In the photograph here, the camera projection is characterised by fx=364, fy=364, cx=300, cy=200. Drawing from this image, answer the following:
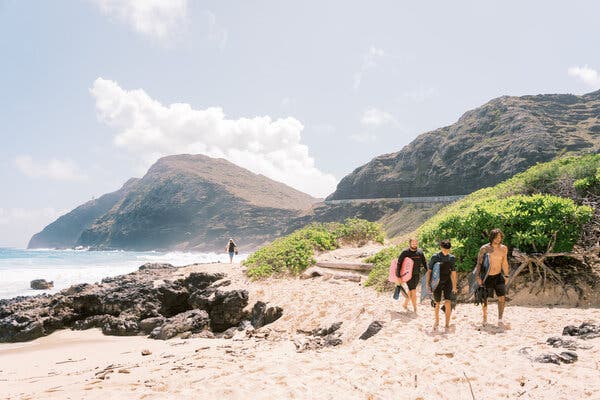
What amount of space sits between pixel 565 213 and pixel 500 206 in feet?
5.27

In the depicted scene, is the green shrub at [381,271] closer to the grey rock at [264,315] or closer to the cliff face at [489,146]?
the grey rock at [264,315]

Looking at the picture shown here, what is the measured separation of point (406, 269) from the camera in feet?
27.0

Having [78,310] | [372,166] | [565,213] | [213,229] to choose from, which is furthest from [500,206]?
[213,229]

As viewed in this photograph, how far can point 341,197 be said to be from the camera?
109 metres

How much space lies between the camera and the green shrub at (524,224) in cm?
912

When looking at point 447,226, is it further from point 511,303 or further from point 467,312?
point 467,312

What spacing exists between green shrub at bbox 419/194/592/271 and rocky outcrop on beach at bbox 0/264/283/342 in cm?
567

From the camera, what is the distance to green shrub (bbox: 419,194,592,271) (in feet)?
29.9

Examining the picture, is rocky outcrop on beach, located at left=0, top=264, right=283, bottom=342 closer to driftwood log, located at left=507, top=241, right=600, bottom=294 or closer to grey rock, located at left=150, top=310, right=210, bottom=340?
grey rock, located at left=150, top=310, right=210, bottom=340

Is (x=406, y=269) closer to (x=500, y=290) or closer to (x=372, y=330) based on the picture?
(x=372, y=330)

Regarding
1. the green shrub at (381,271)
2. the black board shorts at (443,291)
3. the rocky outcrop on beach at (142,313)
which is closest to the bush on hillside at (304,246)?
the rocky outcrop on beach at (142,313)

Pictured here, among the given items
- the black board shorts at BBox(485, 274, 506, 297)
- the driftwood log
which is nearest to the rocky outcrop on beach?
the black board shorts at BBox(485, 274, 506, 297)

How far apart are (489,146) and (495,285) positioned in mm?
77162

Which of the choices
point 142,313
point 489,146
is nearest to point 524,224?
point 142,313
